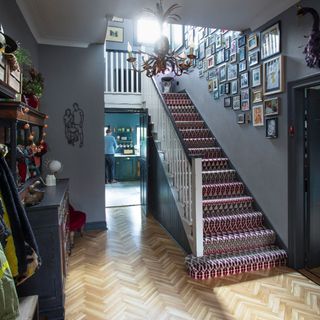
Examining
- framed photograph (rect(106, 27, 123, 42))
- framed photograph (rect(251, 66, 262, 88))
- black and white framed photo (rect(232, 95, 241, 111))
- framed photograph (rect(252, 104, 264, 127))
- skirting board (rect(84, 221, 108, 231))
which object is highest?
framed photograph (rect(106, 27, 123, 42))

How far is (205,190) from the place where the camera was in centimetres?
392

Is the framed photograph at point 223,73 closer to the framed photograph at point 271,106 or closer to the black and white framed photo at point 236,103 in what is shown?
the black and white framed photo at point 236,103

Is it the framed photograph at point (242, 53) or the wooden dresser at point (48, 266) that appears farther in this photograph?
the framed photograph at point (242, 53)

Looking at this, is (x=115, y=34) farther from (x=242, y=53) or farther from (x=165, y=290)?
(x=165, y=290)

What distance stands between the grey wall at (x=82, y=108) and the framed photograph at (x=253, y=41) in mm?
2196

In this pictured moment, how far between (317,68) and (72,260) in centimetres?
342

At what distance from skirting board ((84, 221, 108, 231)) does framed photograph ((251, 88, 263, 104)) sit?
2946 millimetres

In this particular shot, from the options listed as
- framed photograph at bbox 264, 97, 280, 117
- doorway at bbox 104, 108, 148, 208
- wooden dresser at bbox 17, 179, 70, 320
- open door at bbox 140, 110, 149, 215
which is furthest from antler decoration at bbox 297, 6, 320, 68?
doorway at bbox 104, 108, 148, 208

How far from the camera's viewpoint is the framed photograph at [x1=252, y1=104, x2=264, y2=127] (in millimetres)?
3531

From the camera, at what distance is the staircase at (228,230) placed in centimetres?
306

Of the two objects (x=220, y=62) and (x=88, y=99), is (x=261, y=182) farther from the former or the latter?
(x=88, y=99)

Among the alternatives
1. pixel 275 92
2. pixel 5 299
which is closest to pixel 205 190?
pixel 275 92

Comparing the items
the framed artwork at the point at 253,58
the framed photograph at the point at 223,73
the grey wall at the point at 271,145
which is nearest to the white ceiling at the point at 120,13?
the grey wall at the point at 271,145

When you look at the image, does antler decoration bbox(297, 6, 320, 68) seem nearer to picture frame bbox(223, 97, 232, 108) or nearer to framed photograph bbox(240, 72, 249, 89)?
framed photograph bbox(240, 72, 249, 89)
